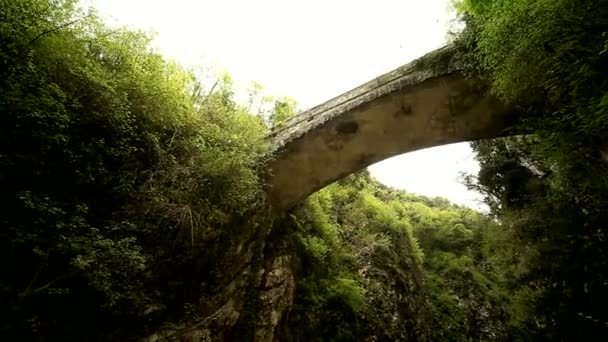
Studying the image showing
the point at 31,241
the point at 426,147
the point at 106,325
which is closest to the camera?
the point at 31,241

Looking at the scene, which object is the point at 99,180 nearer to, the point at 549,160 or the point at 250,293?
the point at 250,293

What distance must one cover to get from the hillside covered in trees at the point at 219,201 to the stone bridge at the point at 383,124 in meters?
0.44

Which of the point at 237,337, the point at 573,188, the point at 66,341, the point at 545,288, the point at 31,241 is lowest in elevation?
the point at 66,341

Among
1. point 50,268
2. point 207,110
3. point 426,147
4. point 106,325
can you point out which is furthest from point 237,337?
point 426,147

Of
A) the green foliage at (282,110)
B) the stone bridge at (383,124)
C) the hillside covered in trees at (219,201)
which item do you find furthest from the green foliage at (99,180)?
the green foliage at (282,110)

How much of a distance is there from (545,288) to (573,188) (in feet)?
6.97

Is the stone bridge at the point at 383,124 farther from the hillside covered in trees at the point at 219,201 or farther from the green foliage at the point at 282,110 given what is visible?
the green foliage at the point at 282,110

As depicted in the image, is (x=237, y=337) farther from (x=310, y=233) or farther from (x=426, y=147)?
(x=426, y=147)

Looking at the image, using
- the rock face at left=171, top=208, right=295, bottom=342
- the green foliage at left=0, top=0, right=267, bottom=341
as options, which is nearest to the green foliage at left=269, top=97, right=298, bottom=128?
the green foliage at left=0, top=0, right=267, bottom=341

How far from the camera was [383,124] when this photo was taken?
733 centimetres

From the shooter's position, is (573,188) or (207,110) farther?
(207,110)

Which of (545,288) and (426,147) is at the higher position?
(426,147)

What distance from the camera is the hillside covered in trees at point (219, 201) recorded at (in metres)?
3.79

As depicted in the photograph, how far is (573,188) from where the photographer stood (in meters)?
5.99
